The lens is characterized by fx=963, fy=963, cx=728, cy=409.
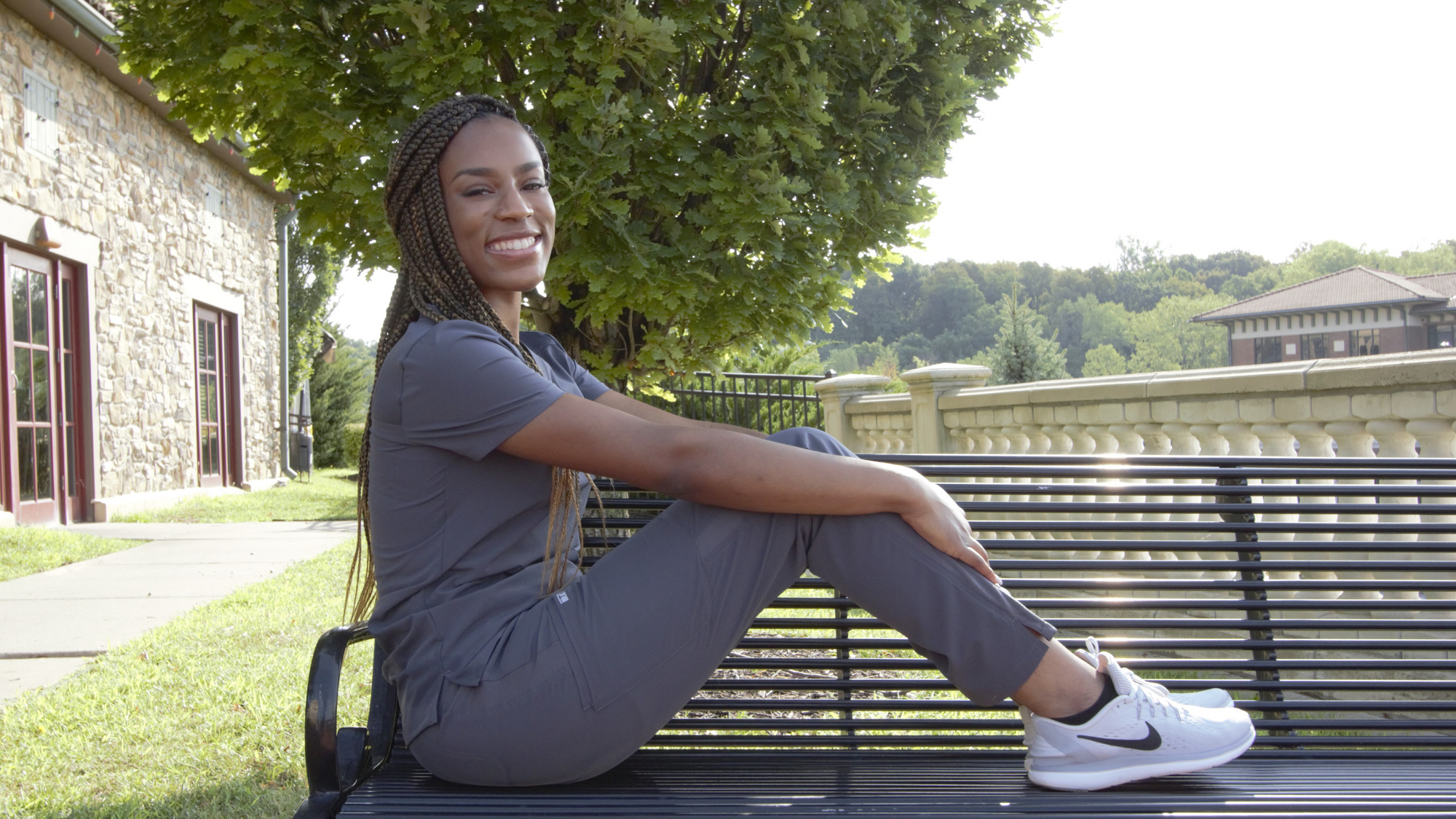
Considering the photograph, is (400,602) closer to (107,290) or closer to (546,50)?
(546,50)

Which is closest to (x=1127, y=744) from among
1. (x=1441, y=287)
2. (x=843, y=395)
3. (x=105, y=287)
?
(x=843, y=395)

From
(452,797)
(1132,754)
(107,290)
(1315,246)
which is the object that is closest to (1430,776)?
(1132,754)

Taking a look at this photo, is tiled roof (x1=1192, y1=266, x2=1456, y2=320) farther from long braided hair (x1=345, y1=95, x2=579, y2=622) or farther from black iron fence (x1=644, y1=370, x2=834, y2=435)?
long braided hair (x1=345, y1=95, x2=579, y2=622)

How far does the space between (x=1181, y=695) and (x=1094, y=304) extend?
79.6 metres

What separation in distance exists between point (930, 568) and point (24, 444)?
969 centimetres

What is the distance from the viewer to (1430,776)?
5.75 ft

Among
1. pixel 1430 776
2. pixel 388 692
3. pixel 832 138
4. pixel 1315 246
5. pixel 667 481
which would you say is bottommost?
pixel 1430 776

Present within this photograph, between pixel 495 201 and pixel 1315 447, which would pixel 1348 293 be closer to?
pixel 1315 447

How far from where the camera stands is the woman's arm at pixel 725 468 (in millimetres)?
1574

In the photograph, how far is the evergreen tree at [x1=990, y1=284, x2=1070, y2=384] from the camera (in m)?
22.0

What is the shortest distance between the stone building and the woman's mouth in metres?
8.50

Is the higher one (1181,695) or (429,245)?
(429,245)

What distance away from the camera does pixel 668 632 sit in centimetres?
158

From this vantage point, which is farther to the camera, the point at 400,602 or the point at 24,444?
the point at 24,444
